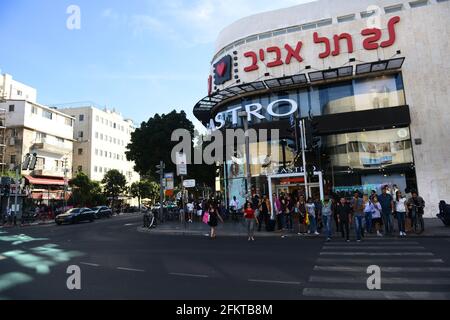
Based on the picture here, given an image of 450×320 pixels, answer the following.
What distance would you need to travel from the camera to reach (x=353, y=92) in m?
22.6

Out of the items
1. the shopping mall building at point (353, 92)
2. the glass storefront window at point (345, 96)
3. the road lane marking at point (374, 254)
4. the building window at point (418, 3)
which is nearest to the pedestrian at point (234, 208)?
the shopping mall building at point (353, 92)

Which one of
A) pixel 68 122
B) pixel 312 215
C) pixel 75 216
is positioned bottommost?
pixel 75 216

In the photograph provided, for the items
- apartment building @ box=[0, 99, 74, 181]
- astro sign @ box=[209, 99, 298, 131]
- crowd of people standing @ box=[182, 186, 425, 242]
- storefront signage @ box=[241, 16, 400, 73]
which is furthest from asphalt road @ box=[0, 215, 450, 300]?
apartment building @ box=[0, 99, 74, 181]

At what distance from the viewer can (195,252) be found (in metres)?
10.8

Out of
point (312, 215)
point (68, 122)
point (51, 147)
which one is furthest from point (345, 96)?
point (68, 122)

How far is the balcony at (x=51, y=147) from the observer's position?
4722 centimetres

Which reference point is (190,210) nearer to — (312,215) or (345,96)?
(312,215)

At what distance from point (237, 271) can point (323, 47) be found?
772 inches

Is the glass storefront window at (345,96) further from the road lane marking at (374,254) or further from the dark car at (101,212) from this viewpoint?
the dark car at (101,212)

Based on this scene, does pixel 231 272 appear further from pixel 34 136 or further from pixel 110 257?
pixel 34 136

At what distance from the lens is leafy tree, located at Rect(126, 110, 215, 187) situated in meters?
29.5

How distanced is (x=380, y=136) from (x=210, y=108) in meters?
13.8

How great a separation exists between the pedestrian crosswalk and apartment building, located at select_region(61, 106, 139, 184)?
5727cm
